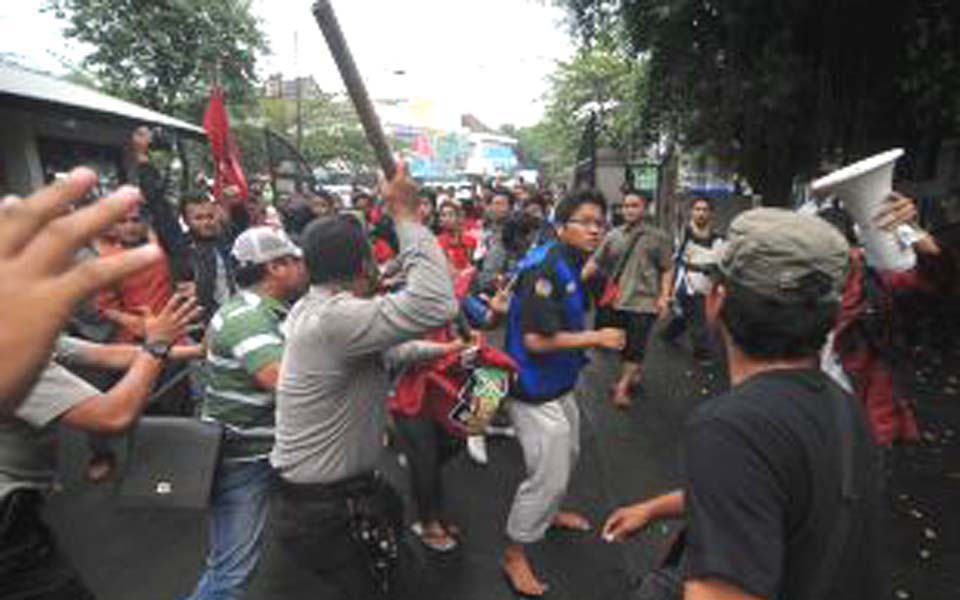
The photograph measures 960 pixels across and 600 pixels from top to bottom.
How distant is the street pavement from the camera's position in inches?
174

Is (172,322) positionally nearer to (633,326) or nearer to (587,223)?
(587,223)

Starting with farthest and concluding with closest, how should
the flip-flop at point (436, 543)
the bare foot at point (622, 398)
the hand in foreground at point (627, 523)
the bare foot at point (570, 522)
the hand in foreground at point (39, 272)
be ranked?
the bare foot at point (622, 398) → the bare foot at point (570, 522) → the flip-flop at point (436, 543) → the hand in foreground at point (627, 523) → the hand in foreground at point (39, 272)

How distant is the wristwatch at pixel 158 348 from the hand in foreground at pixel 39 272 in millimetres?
1608

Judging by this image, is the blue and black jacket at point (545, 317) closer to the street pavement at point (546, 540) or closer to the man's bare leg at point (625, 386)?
the street pavement at point (546, 540)

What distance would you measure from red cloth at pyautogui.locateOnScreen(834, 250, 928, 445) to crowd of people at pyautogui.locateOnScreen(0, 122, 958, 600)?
0.01m

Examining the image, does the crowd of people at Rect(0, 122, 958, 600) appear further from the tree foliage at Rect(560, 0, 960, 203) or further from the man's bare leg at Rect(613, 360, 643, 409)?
the tree foliage at Rect(560, 0, 960, 203)

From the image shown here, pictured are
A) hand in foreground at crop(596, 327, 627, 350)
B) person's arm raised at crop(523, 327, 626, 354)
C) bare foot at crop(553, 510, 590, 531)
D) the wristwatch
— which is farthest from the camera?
bare foot at crop(553, 510, 590, 531)

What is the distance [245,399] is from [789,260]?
2.36 meters

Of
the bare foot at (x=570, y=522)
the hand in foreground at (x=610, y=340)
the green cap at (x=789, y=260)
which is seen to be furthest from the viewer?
the bare foot at (x=570, y=522)

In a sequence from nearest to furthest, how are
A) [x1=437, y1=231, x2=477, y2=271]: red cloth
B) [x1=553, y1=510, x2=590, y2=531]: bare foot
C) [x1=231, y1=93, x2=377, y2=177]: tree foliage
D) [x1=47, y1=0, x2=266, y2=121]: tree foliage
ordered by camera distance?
[x1=553, y1=510, x2=590, y2=531]: bare foot → [x1=437, y1=231, x2=477, y2=271]: red cloth → [x1=47, y1=0, x2=266, y2=121]: tree foliage → [x1=231, y1=93, x2=377, y2=177]: tree foliage

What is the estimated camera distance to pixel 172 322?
108 inches

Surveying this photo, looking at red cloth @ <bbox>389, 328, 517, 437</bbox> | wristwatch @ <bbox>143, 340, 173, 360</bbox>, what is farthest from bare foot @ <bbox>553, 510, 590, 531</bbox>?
wristwatch @ <bbox>143, 340, 173, 360</bbox>

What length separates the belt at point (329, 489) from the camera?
3213 millimetres

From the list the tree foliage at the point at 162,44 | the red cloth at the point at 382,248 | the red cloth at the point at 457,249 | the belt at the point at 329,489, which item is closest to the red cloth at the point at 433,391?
the belt at the point at 329,489
